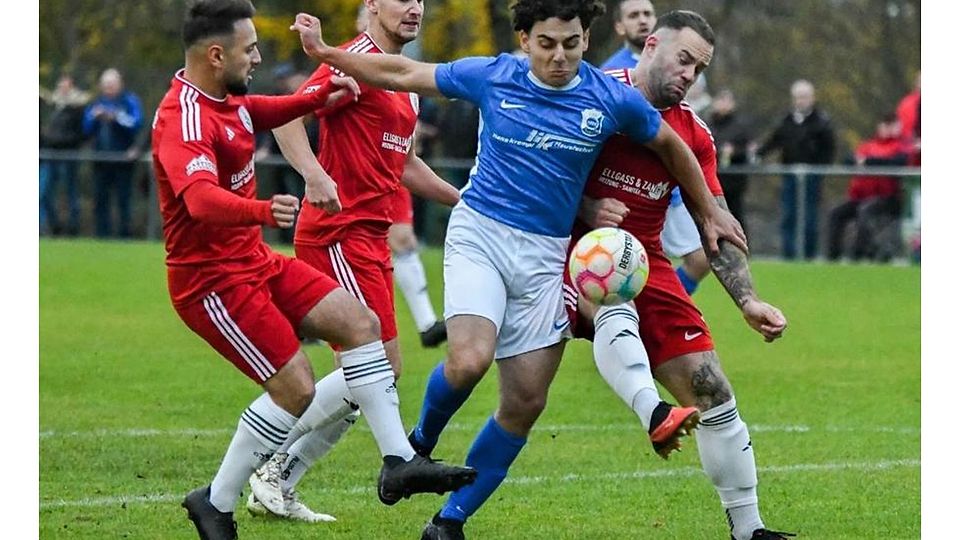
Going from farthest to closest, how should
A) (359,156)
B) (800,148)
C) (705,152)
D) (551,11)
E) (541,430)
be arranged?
(800,148)
(541,430)
(359,156)
(705,152)
(551,11)

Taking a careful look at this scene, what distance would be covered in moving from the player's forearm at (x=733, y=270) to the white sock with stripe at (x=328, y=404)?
5.62 feet

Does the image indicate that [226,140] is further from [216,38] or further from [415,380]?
[415,380]

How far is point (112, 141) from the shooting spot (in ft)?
79.8

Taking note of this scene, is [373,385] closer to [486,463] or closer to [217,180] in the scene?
[486,463]

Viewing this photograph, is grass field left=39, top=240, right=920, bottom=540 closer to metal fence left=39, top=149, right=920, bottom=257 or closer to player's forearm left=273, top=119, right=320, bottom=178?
player's forearm left=273, top=119, right=320, bottom=178

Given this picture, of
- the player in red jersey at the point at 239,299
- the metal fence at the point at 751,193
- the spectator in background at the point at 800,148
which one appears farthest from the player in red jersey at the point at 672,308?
the spectator in background at the point at 800,148

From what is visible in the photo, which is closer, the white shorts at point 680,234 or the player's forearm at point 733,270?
the player's forearm at point 733,270

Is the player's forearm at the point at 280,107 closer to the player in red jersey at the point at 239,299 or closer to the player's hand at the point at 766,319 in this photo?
the player in red jersey at the point at 239,299

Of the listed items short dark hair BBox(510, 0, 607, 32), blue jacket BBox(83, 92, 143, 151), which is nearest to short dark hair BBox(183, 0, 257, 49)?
short dark hair BBox(510, 0, 607, 32)

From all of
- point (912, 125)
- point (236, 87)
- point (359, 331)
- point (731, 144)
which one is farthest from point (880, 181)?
point (236, 87)

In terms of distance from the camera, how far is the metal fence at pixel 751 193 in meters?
21.2

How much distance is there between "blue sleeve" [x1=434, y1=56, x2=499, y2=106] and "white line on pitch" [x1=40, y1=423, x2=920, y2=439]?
12.0 ft

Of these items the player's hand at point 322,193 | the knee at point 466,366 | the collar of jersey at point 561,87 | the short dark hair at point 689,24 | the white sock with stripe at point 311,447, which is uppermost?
the short dark hair at point 689,24

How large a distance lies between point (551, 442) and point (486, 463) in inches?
113
